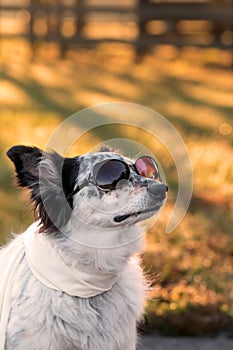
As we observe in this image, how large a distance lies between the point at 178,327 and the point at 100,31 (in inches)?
649

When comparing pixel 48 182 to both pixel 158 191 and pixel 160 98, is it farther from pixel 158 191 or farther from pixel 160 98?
pixel 160 98

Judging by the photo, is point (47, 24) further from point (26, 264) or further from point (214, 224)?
point (26, 264)

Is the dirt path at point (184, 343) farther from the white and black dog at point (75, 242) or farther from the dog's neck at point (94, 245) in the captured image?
the dog's neck at point (94, 245)

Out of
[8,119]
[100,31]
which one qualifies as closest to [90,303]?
[8,119]

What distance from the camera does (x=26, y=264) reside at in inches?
122

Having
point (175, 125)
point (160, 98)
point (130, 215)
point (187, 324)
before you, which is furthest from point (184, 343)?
point (160, 98)

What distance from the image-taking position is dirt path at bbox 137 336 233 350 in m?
4.24

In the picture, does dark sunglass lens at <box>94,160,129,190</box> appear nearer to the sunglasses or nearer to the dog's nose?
the sunglasses

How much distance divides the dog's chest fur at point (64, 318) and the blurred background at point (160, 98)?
16.2 inches

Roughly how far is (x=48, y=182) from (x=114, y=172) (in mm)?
268

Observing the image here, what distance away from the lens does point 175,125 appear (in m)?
9.70

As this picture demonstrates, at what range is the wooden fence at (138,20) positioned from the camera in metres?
15.1

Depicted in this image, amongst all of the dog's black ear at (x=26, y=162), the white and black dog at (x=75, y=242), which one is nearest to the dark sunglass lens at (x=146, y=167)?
the white and black dog at (x=75, y=242)

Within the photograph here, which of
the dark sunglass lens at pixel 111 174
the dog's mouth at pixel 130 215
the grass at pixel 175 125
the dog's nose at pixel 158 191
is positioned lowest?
the grass at pixel 175 125
